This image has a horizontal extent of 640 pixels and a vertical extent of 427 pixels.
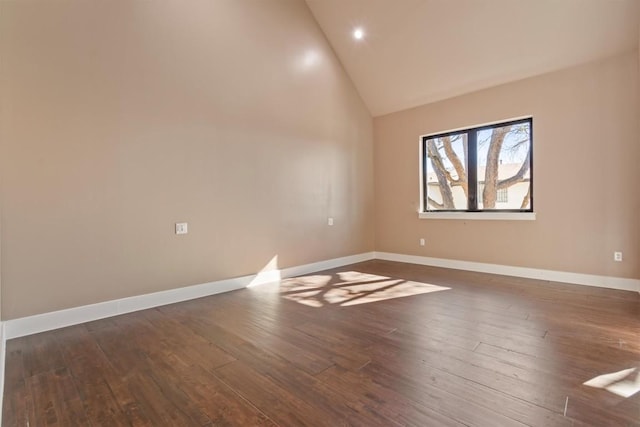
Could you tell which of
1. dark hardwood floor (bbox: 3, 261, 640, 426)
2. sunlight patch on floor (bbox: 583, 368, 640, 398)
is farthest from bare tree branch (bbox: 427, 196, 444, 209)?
sunlight patch on floor (bbox: 583, 368, 640, 398)

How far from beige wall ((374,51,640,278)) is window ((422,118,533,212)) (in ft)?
0.56

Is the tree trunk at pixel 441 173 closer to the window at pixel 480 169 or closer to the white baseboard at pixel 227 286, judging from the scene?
the window at pixel 480 169

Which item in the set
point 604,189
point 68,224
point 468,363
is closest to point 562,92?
point 604,189

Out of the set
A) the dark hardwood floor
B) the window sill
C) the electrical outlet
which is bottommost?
the dark hardwood floor

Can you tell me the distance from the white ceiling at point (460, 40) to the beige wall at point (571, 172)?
0.81ft

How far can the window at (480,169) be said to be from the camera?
14.0 ft

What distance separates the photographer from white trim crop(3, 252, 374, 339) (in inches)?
99.0

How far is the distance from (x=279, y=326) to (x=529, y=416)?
173 cm

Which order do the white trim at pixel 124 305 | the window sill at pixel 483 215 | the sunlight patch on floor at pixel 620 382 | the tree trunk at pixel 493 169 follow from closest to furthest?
1. the sunlight patch on floor at pixel 620 382
2. the white trim at pixel 124 305
3. the window sill at pixel 483 215
4. the tree trunk at pixel 493 169

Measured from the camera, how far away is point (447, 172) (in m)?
5.05

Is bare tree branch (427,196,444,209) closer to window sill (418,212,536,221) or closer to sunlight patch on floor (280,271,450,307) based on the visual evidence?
window sill (418,212,536,221)

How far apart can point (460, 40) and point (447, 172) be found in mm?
1862

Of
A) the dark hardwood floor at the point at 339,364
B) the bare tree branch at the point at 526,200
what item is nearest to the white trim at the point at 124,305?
the dark hardwood floor at the point at 339,364

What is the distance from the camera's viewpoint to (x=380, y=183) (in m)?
5.79
